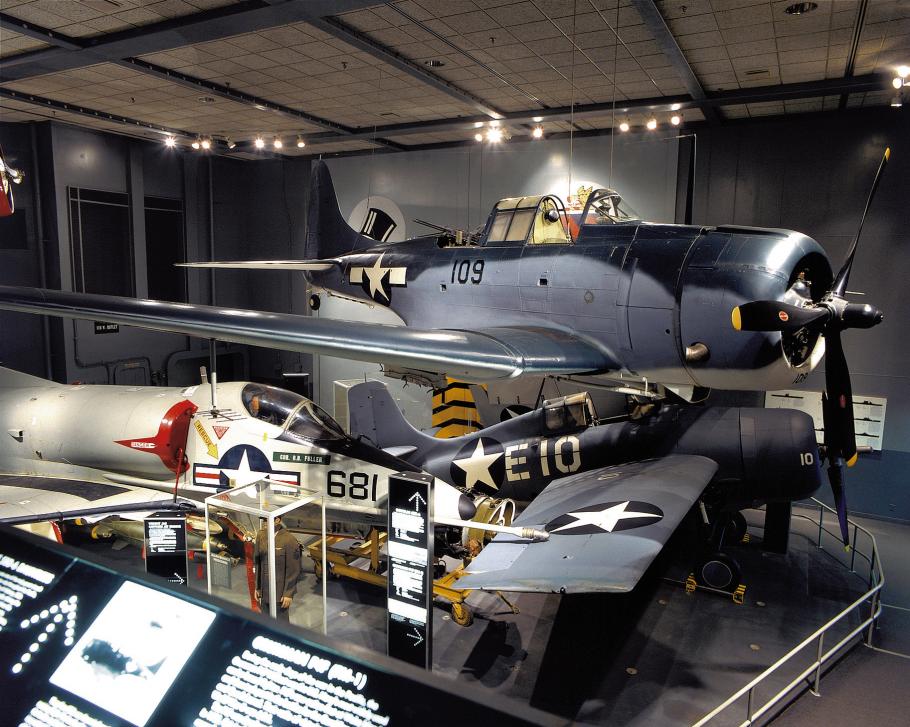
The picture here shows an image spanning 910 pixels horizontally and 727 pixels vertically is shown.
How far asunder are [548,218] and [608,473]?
2422 millimetres

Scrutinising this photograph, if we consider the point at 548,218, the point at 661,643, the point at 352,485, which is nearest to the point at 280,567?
the point at 352,485

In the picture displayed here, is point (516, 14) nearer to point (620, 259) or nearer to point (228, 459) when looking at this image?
point (620, 259)

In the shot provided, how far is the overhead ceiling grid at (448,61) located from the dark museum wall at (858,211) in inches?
15.7

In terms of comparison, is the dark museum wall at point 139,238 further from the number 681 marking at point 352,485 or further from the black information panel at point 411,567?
the black information panel at point 411,567

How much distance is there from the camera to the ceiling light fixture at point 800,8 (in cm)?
494

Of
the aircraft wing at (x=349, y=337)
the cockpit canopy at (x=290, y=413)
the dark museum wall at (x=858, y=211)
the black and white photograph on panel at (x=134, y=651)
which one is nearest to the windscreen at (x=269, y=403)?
the cockpit canopy at (x=290, y=413)

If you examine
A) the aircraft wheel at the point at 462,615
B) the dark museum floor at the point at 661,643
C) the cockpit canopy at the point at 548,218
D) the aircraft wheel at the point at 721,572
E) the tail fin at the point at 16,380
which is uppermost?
the cockpit canopy at the point at 548,218

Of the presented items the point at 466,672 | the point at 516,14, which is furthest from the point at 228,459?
the point at 516,14

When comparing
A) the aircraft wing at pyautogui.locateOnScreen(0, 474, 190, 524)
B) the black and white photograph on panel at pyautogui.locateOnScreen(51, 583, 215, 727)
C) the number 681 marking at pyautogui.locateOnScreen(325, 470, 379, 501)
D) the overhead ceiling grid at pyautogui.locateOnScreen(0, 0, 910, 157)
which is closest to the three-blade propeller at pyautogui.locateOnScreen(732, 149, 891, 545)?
the overhead ceiling grid at pyautogui.locateOnScreen(0, 0, 910, 157)

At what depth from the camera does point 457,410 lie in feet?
32.0

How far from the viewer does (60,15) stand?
5656mm

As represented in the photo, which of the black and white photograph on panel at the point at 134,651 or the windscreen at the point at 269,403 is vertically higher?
the black and white photograph on panel at the point at 134,651

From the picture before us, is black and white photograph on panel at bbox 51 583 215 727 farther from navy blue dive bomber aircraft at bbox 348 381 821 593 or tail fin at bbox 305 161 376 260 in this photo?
tail fin at bbox 305 161 376 260

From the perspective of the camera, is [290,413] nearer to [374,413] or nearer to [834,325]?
[374,413]
